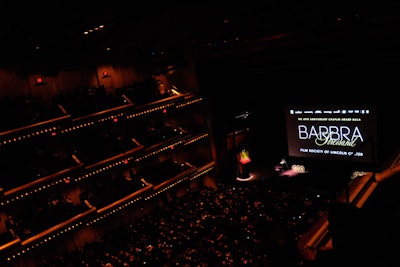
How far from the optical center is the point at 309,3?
4605mm

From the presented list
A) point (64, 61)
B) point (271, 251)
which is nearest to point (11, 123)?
point (64, 61)

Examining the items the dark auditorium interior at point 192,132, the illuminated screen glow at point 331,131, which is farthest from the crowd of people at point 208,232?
the illuminated screen glow at point 331,131

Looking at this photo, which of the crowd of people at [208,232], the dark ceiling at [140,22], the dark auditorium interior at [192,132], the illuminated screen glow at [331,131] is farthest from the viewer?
the illuminated screen glow at [331,131]

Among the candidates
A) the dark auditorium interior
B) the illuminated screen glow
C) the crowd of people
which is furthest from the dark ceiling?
the crowd of people

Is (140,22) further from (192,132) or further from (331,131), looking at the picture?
(331,131)

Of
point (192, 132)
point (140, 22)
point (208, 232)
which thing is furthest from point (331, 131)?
point (140, 22)

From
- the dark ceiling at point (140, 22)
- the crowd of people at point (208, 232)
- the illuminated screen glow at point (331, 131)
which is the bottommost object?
the crowd of people at point (208, 232)

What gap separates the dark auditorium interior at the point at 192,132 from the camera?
375 centimetres

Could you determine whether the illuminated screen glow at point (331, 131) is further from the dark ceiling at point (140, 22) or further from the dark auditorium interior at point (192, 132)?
the dark ceiling at point (140, 22)

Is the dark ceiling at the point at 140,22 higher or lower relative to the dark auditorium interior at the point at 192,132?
higher

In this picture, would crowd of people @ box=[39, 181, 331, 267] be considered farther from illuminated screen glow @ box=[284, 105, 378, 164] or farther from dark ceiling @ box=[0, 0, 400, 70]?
dark ceiling @ box=[0, 0, 400, 70]

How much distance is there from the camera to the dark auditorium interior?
3.75 meters

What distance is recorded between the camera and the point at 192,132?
877 cm

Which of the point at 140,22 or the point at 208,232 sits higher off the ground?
the point at 140,22
